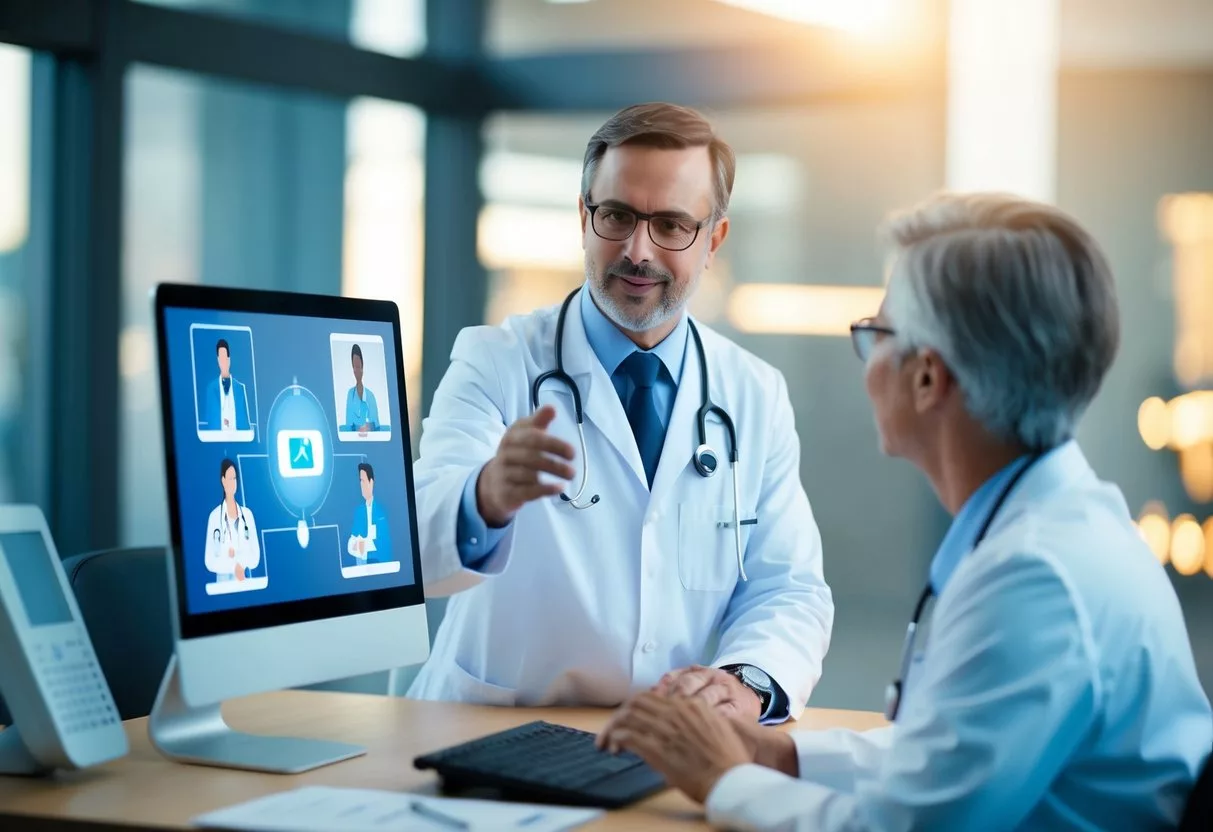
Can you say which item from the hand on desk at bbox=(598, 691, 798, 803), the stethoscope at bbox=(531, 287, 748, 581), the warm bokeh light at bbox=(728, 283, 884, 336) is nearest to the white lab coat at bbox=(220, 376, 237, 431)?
the hand on desk at bbox=(598, 691, 798, 803)

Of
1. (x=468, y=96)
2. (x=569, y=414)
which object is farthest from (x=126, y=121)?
(x=569, y=414)

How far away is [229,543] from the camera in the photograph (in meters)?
1.61

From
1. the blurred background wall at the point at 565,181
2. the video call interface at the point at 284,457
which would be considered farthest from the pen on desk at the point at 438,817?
the blurred background wall at the point at 565,181

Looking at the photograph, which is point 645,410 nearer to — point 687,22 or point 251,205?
point 251,205

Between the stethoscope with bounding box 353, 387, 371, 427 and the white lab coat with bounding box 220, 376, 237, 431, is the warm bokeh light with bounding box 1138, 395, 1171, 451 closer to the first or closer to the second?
the stethoscope with bounding box 353, 387, 371, 427

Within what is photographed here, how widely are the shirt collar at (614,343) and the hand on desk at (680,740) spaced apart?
92cm

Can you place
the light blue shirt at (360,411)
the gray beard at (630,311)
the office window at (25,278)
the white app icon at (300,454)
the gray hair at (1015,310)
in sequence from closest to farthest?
the gray hair at (1015,310), the white app icon at (300,454), the light blue shirt at (360,411), the gray beard at (630,311), the office window at (25,278)

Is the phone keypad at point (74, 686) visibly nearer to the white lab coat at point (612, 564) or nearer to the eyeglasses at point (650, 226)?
the white lab coat at point (612, 564)

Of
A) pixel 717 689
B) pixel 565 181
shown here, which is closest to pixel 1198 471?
pixel 565 181

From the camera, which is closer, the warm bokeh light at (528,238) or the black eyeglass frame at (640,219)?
the black eyeglass frame at (640,219)

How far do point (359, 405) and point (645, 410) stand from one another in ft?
2.17

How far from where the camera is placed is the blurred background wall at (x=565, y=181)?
359 centimetres

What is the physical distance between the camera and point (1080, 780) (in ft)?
4.35

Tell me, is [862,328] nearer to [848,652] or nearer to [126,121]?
[126,121]
